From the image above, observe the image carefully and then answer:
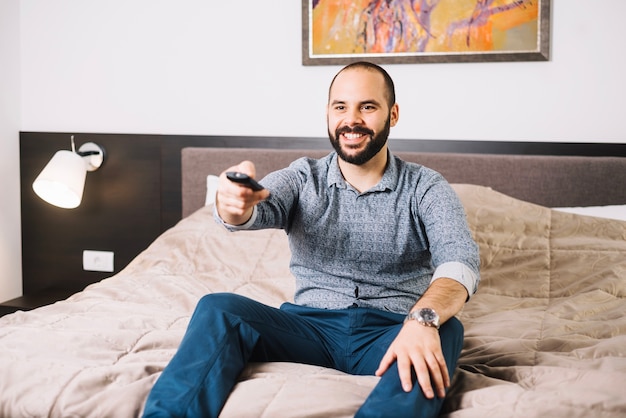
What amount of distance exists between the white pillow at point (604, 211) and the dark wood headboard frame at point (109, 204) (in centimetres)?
102

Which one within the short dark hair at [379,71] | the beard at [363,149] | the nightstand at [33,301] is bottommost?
the nightstand at [33,301]

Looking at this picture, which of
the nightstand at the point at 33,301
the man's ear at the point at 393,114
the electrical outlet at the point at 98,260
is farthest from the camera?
the electrical outlet at the point at 98,260

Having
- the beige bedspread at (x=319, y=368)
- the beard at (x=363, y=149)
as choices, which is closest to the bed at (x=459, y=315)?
the beige bedspread at (x=319, y=368)

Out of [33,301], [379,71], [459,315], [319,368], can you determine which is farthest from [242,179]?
[33,301]

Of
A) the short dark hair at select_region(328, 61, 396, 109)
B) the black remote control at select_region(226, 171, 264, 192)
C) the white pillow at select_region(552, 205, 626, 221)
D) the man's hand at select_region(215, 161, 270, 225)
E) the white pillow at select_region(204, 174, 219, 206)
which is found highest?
the short dark hair at select_region(328, 61, 396, 109)

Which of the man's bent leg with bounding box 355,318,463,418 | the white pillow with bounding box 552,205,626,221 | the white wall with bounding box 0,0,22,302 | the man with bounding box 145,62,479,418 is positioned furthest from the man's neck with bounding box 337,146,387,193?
the white wall with bounding box 0,0,22,302

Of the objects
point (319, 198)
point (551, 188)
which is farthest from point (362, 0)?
point (319, 198)

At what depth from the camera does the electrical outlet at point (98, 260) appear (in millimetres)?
3205

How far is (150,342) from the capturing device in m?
1.60

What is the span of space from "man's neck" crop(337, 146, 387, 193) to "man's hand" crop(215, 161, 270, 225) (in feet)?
1.13

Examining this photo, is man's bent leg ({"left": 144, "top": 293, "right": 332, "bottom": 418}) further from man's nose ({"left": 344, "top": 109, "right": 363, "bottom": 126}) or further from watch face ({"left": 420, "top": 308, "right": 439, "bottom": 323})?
man's nose ({"left": 344, "top": 109, "right": 363, "bottom": 126})

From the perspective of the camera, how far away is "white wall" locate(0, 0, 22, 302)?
3.14 m

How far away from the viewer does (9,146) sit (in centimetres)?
318

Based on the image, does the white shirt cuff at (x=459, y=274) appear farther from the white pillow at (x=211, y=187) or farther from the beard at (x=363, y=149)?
the white pillow at (x=211, y=187)
